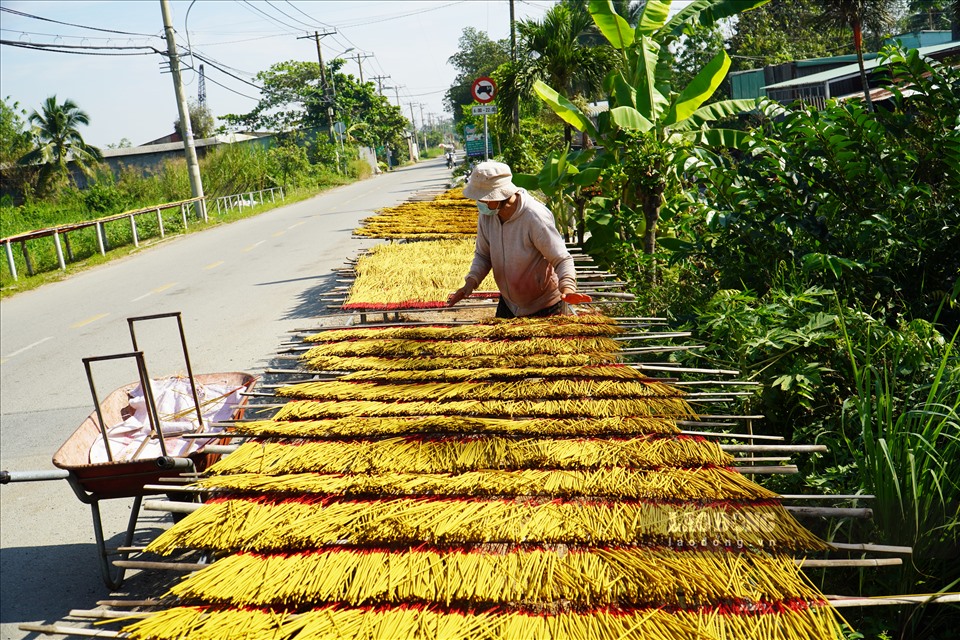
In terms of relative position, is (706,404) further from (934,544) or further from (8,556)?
(8,556)

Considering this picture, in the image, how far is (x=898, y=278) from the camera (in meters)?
3.97

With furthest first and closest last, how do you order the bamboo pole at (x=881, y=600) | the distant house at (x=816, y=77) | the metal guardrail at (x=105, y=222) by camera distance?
the distant house at (x=816, y=77), the metal guardrail at (x=105, y=222), the bamboo pole at (x=881, y=600)

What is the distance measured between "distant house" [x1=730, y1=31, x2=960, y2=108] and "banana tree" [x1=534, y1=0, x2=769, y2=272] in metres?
12.6

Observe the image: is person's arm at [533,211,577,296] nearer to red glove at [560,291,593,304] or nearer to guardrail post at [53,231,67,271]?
red glove at [560,291,593,304]

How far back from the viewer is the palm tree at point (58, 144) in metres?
35.3


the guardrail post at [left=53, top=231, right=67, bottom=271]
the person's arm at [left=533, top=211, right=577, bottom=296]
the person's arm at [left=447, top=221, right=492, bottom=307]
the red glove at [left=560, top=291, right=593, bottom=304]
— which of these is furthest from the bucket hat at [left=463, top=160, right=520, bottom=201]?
the guardrail post at [left=53, top=231, right=67, bottom=271]

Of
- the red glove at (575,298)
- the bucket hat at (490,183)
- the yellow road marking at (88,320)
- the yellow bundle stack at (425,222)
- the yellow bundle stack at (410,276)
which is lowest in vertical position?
the yellow road marking at (88,320)

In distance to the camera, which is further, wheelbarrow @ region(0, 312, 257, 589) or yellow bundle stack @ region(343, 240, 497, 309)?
yellow bundle stack @ region(343, 240, 497, 309)

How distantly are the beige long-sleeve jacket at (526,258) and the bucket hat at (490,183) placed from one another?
0.18 m

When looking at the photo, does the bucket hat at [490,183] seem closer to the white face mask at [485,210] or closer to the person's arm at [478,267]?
the white face mask at [485,210]

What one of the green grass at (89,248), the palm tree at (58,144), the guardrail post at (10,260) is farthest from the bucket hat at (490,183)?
the palm tree at (58,144)

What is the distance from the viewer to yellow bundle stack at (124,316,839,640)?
1.57 m

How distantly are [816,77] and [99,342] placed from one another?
1927 cm

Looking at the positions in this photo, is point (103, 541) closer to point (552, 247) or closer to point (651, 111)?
point (552, 247)
